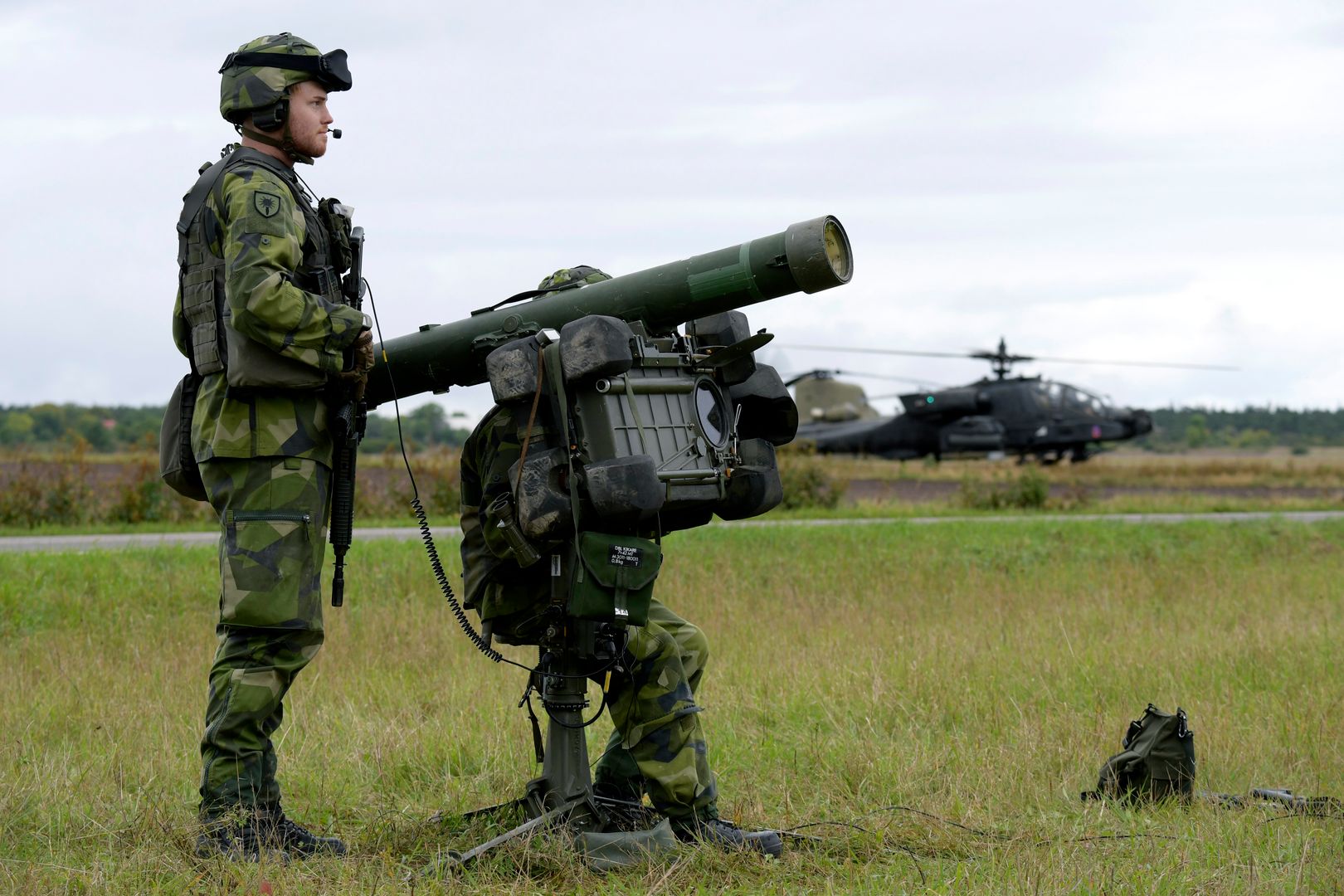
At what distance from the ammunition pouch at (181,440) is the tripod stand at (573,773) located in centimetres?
138

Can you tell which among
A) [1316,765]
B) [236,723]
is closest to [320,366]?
[236,723]

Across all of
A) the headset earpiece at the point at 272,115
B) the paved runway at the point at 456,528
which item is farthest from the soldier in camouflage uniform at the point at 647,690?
the paved runway at the point at 456,528

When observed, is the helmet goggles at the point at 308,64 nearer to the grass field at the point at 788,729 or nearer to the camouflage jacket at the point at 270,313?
the camouflage jacket at the point at 270,313

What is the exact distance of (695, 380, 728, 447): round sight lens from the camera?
436cm

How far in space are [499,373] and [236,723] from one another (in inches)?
56.6

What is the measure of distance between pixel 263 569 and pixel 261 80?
1613 millimetres

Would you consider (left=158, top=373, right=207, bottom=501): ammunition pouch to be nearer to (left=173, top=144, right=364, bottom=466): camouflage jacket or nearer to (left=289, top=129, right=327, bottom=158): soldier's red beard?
(left=173, top=144, right=364, bottom=466): camouflage jacket

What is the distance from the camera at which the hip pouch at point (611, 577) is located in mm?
3975

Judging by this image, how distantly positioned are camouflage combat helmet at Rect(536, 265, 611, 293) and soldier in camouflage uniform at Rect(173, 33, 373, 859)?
0.66m

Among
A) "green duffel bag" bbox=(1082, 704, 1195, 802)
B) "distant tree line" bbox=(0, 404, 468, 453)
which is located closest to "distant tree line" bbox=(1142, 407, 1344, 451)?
"distant tree line" bbox=(0, 404, 468, 453)

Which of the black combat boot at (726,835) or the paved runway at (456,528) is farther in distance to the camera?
the paved runway at (456,528)

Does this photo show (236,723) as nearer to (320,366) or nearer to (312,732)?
(320,366)

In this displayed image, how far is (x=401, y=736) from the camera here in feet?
19.1

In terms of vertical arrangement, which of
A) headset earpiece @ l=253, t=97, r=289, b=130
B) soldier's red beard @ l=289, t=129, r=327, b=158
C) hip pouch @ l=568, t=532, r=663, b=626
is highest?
headset earpiece @ l=253, t=97, r=289, b=130
